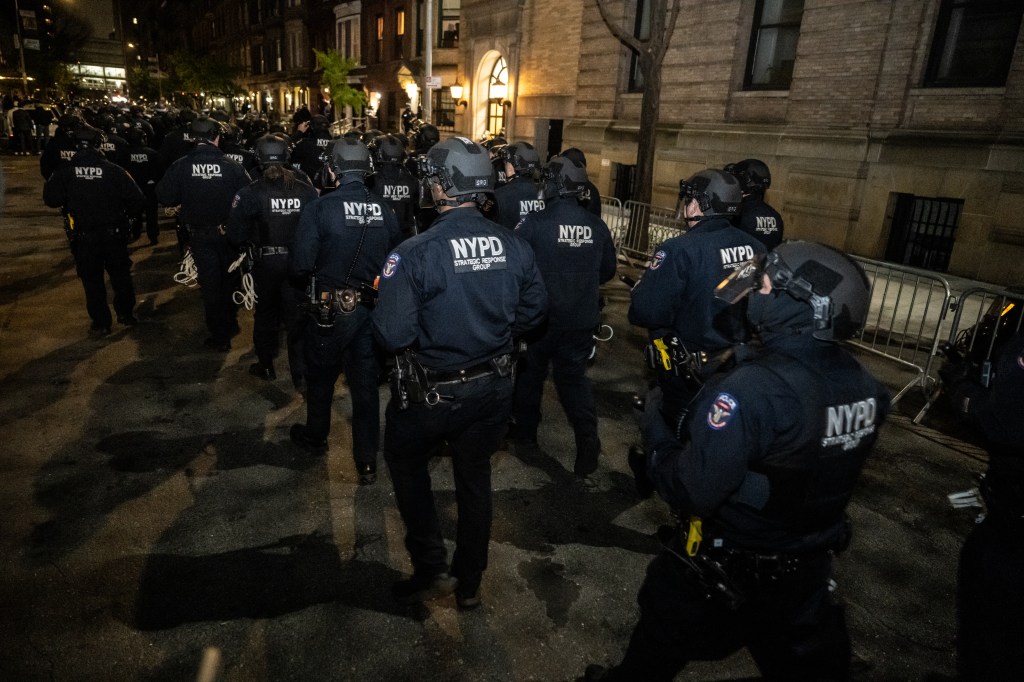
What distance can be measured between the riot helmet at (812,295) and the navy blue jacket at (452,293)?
1360mm

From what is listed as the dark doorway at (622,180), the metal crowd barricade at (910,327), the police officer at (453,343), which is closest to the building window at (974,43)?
the metal crowd barricade at (910,327)

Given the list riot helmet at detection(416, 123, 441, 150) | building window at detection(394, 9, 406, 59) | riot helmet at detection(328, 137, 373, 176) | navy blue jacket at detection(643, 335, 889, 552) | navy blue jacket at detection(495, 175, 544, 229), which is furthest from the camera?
building window at detection(394, 9, 406, 59)

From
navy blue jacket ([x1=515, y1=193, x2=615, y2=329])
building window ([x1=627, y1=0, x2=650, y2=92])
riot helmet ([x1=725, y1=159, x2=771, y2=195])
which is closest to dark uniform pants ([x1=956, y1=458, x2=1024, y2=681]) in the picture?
navy blue jacket ([x1=515, y1=193, x2=615, y2=329])

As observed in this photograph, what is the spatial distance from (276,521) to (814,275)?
360cm

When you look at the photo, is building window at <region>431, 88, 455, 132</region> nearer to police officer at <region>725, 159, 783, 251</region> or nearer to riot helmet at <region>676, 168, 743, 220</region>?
police officer at <region>725, 159, 783, 251</region>

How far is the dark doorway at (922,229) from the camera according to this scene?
11.7 metres

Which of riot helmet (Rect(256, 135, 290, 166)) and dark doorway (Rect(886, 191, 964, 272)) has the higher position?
riot helmet (Rect(256, 135, 290, 166))

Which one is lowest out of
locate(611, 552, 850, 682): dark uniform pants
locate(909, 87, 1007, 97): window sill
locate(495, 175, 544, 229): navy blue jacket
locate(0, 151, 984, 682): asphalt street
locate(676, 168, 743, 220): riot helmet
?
locate(0, 151, 984, 682): asphalt street

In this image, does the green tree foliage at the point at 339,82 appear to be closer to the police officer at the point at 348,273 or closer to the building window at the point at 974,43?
A: the building window at the point at 974,43

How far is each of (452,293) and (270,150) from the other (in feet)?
12.8

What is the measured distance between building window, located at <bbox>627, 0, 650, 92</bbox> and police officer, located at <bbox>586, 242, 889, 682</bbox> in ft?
57.7

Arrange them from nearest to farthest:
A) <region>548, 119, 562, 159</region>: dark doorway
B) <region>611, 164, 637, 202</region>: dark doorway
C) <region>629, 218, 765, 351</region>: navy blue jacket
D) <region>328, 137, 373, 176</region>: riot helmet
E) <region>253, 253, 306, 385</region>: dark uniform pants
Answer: <region>629, 218, 765, 351</region>: navy blue jacket
<region>328, 137, 373, 176</region>: riot helmet
<region>253, 253, 306, 385</region>: dark uniform pants
<region>611, 164, 637, 202</region>: dark doorway
<region>548, 119, 562, 159</region>: dark doorway

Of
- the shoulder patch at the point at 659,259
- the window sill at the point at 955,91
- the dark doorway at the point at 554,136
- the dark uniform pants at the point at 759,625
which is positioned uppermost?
the window sill at the point at 955,91

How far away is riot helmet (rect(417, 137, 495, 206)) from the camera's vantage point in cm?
312
